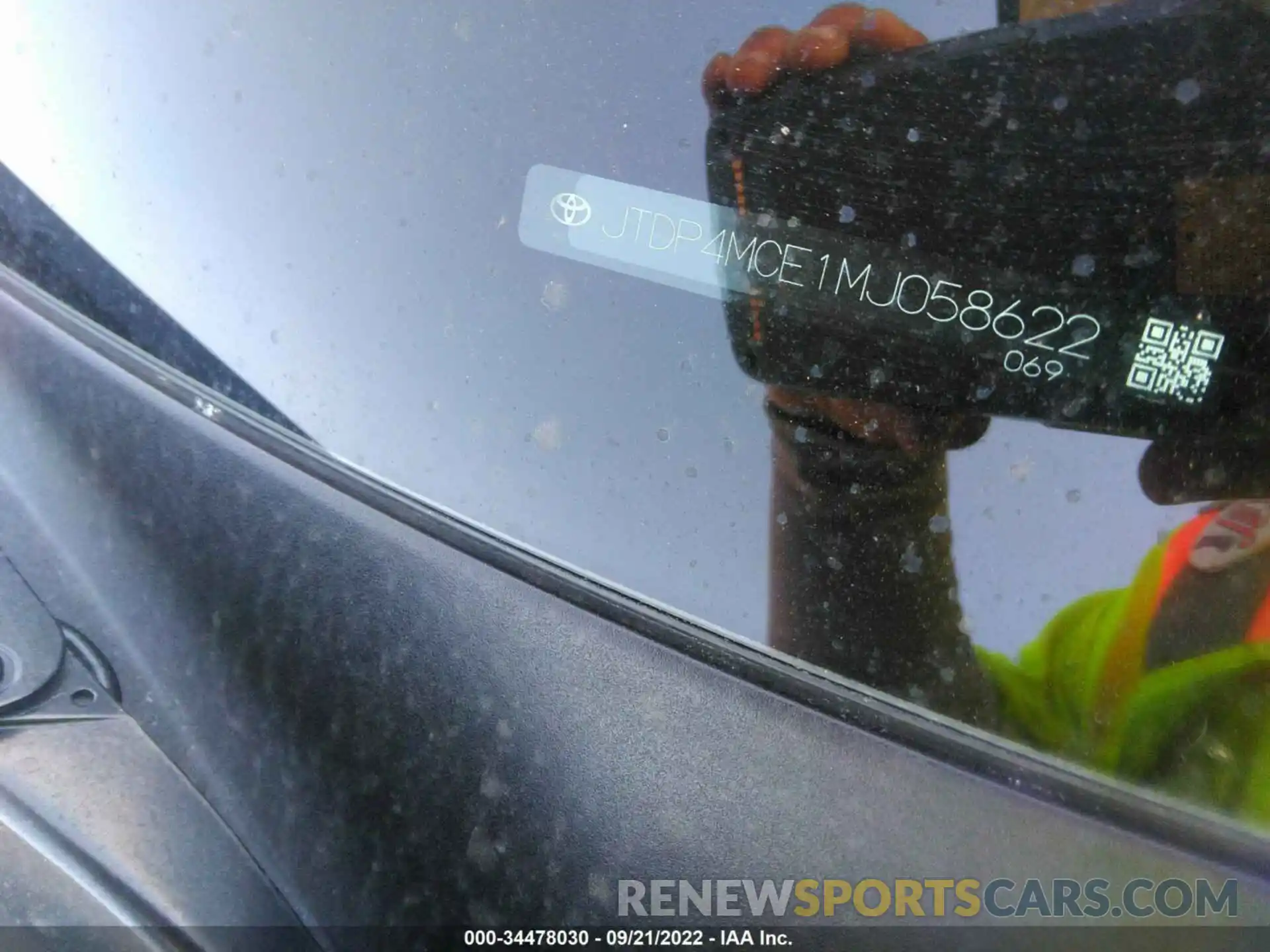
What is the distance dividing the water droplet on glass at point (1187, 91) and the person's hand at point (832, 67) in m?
0.17

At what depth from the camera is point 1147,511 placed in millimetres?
673

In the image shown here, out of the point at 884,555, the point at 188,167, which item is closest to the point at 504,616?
the point at 884,555

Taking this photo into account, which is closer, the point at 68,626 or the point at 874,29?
the point at 874,29

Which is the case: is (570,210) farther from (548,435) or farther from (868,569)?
(868,569)

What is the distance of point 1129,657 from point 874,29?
0.46 m

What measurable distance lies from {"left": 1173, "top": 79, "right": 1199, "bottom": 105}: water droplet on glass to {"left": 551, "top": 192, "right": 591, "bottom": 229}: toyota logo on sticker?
424mm

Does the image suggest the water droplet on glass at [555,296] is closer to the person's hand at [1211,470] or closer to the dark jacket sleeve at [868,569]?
the dark jacket sleeve at [868,569]

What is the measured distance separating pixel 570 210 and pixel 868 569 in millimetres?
374

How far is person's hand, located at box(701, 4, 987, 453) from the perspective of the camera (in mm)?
718

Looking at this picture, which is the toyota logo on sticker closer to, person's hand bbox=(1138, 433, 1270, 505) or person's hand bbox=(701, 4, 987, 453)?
person's hand bbox=(701, 4, 987, 453)

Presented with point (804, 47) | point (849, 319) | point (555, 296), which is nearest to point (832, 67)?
point (804, 47)

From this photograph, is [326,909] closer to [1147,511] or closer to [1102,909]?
[1102,909]

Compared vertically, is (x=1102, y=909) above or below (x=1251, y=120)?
below

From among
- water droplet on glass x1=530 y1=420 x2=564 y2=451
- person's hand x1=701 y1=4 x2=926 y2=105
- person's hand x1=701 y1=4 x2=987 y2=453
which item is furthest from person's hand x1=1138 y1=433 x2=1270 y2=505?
water droplet on glass x1=530 y1=420 x2=564 y2=451
